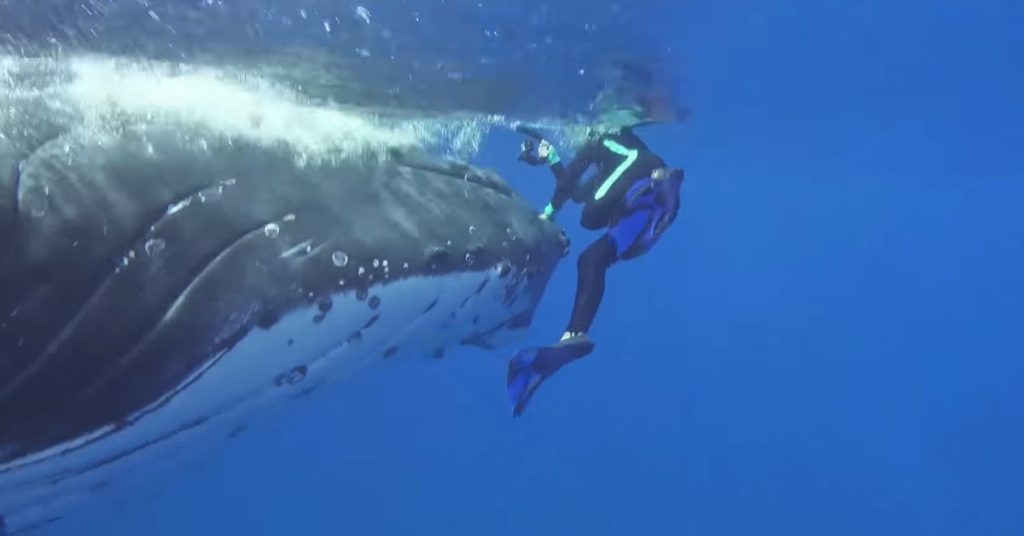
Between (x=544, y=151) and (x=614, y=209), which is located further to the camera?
(x=544, y=151)

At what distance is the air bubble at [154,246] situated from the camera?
3.66 meters

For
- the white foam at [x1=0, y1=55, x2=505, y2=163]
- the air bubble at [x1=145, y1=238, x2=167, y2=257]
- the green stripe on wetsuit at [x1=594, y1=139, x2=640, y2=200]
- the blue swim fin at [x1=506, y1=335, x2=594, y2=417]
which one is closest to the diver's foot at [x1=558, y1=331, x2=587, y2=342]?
the blue swim fin at [x1=506, y1=335, x2=594, y2=417]

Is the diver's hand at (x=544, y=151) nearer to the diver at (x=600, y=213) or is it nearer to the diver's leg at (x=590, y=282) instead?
the diver at (x=600, y=213)

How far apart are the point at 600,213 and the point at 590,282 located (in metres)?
0.94

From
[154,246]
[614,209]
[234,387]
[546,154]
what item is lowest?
[234,387]

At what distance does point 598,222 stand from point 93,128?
187 inches

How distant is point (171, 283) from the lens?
3.64m

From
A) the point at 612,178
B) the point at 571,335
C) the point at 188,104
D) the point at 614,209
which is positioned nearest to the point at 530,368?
the point at 571,335

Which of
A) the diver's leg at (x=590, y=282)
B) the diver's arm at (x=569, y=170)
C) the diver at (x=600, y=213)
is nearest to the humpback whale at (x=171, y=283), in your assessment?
the diver at (x=600, y=213)

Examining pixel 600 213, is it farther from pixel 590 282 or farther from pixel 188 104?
pixel 188 104

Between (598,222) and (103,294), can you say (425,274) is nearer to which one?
(103,294)

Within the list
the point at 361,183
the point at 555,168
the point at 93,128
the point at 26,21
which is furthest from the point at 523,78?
the point at 93,128

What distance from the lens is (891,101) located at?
58.4 feet

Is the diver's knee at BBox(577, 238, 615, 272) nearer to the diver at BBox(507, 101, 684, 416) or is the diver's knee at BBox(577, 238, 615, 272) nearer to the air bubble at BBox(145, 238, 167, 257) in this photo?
the diver at BBox(507, 101, 684, 416)
